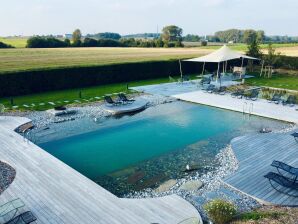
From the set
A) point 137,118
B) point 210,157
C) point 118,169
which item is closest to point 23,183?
point 118,169

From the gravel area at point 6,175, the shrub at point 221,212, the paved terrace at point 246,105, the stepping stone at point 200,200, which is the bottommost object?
the stepping stone at point 200,200

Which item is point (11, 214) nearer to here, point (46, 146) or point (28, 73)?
point (46, 146)

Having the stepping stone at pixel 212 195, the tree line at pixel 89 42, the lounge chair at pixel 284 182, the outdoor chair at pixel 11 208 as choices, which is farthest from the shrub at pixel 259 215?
the tree line at pixel 89 42

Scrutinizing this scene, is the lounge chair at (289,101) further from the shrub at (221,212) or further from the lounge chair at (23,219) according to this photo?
the lounge chair at (23,219)

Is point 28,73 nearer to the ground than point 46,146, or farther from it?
farther from it

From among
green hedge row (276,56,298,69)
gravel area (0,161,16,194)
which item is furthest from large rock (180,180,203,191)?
green hedge row (276,56,298,69)

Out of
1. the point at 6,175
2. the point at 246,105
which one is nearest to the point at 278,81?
the point at 246,105
